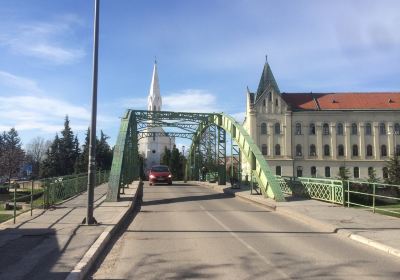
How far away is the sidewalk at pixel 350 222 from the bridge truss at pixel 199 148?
324cm

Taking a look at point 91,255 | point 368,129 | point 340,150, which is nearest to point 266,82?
point 340,150

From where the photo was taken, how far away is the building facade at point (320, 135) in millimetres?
91125

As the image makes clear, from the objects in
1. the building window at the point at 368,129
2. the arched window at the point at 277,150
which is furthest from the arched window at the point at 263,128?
the building window at the point at 368,129

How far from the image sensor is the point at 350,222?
15.0 meters

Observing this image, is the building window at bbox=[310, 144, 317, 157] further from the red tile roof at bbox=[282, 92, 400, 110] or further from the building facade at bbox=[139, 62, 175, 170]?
the building facade at bbox=[139, 62, 175, 170]

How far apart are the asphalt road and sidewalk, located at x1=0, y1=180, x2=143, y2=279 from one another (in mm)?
464

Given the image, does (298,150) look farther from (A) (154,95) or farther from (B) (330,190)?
(B) (330,190)

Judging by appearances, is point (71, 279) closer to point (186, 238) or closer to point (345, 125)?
point (186, 238)

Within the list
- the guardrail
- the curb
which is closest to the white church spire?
the guardrail

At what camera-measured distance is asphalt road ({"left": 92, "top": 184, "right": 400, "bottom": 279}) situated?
8219 millimetres

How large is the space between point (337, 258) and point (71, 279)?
520cm

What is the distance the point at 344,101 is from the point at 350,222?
87.0 meters

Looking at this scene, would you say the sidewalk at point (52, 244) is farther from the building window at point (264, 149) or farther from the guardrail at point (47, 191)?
the building window at point (264, 149)

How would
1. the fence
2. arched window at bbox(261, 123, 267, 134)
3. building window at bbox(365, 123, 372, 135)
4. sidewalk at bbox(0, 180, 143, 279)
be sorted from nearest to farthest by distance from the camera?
sidewalk at bbox(0, 180, 143, 279)
the fence
arched window at bbox(261, 123, 267, 134)
building window at bbox(365, 123, 372, 135)
